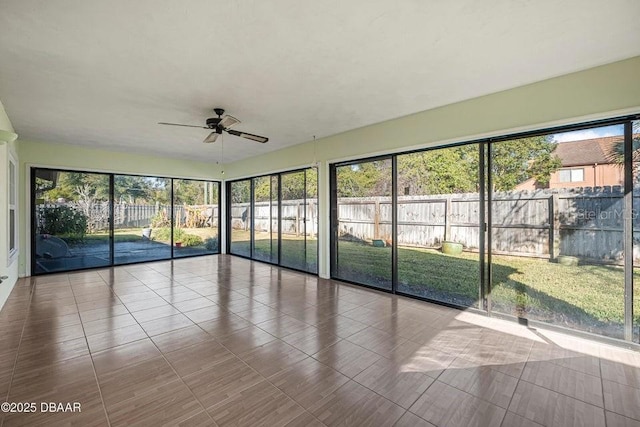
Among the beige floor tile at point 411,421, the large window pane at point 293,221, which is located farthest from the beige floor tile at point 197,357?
the large window pane at point 293,221

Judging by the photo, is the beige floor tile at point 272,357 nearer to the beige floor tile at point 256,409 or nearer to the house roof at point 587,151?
the beige floor tile at point 256,409

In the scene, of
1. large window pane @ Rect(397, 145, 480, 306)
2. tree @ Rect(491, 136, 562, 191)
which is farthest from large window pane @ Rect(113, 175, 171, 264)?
tree @ Rect(491, 136, 562, 191)

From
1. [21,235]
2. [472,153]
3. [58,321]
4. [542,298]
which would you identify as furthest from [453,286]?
[21,235]

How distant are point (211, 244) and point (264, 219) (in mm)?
2274

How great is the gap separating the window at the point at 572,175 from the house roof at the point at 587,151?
7 cm

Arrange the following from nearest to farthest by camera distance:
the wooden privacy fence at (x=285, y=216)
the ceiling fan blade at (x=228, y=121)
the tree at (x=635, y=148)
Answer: the tree at (x=635, y=148)
the ceiling fan blade at (x=228, y=121)
the wooden privacy fence at (x=285, y=216)

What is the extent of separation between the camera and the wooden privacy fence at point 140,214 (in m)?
6.55

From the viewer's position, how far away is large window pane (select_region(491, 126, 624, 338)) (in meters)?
2.97

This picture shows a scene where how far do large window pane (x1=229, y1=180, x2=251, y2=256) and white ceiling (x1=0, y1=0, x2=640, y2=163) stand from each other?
4.06 m

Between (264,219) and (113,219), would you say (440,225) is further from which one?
(113,219)

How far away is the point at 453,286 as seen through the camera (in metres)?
4.17

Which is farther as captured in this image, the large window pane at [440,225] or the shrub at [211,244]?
the shrub at [211,244]

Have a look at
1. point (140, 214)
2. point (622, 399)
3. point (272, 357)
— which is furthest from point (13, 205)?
point (622, 399)

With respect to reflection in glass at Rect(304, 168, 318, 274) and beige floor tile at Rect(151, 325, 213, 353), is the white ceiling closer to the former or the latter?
reflection in glass at Rect(304, 168, 318, 274)
